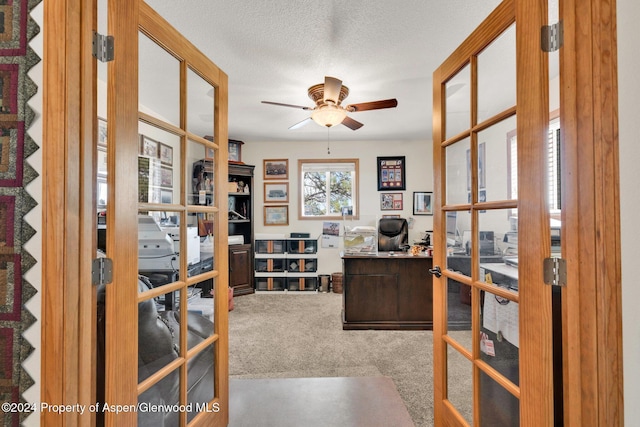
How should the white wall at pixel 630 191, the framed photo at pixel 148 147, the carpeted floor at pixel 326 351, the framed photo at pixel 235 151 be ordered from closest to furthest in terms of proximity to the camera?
the white wall at pixel 630 191 → the framed photo at pixel 148 147 → the carpeted floor at pixel 326 351 → the framed photo at pixel 235 151

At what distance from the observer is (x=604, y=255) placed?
85 centimetres

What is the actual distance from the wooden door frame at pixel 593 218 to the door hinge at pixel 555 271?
0.02m

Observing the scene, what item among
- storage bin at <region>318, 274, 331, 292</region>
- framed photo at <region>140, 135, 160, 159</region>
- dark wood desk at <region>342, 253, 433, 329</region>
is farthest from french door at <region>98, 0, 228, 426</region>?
storage bin at <region>318, 274, 331, 292</region>

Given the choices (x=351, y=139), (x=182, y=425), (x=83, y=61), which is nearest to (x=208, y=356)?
(x=182, y=425)

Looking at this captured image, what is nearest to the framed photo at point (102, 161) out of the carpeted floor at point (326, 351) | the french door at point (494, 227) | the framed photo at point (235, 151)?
the french door at point (494, 227)

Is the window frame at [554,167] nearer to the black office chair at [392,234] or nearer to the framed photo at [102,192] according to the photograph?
the framed photo at [102,192]

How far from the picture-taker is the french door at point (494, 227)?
3.24 ft

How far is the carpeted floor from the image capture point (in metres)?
2.23

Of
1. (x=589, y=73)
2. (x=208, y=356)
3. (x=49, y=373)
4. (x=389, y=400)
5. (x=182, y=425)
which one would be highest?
(x=589, y=73)

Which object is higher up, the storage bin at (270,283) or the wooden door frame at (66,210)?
the wooden door frame at (66,210)

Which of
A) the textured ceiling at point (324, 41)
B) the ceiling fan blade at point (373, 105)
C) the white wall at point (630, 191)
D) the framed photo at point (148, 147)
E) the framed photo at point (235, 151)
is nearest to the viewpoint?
the white wall at point (630, 191)

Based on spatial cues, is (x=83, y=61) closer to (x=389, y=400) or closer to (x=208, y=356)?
(x=208, y=356)

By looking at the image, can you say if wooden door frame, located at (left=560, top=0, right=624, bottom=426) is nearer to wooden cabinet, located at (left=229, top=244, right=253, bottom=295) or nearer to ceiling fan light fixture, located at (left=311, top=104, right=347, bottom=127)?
ceiling fan light fixture, located at (left=311, top=104, right=347, bottom=127)

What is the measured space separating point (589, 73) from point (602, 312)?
0.71m
